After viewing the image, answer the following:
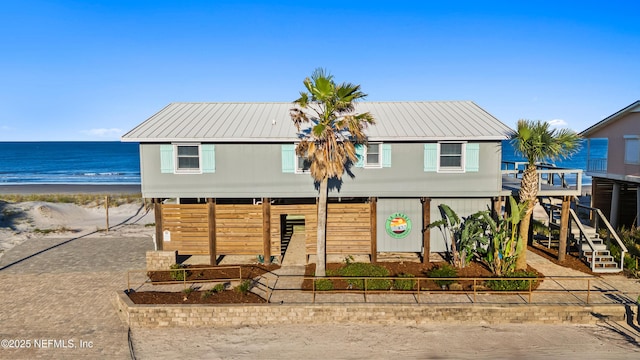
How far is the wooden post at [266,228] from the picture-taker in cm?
1848

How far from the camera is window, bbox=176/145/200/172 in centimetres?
1805

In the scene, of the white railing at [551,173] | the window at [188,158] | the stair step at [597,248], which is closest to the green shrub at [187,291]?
the window at [188,158]

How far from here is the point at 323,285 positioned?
15328 mm

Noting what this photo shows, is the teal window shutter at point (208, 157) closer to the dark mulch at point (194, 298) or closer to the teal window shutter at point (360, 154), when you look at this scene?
the dark mulch at point (194, 298)

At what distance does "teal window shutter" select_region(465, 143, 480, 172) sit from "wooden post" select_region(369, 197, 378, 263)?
4.32 metres

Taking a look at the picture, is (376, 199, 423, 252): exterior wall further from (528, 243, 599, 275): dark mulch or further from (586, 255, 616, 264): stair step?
(586, 255, 616, 264): stair step

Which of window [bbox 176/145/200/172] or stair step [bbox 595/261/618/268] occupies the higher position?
window [bbox 176/145/200/172]

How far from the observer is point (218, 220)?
18906 mm

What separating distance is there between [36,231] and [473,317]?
2657cm

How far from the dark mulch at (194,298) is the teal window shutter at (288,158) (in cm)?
567

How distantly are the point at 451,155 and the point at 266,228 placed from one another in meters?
8.88

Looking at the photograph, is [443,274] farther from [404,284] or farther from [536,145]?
[536,145]

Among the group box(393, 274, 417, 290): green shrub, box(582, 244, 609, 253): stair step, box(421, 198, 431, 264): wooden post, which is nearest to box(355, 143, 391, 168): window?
box(421, 198, 431, 264): wooden post

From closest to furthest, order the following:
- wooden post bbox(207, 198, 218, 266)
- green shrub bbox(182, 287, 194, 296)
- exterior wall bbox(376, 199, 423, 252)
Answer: green shrub bbox(182, 287, 194, 296) → wooden post bbox(207, 198, 218, 266) → exterior wall bbox(376, 199, 423, 252)
